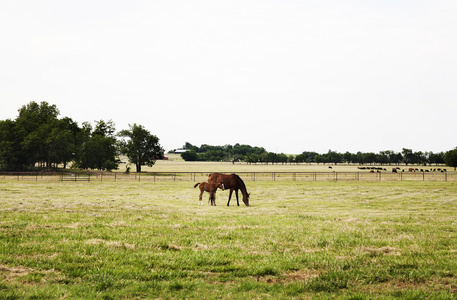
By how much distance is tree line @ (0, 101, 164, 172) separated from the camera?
265ft

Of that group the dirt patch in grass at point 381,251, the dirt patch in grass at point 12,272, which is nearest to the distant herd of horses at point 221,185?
the dirt patch in grass at point 381,251

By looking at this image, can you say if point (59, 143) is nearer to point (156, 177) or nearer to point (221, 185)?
point (156, 177)

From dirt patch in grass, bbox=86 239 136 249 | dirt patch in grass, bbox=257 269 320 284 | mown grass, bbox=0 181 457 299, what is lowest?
dirt patch in grass, bbox=257 269 320 284

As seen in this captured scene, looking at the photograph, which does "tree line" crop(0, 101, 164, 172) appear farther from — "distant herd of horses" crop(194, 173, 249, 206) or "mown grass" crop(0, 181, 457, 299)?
"mown grass" crop(0, 181, 457, 299)

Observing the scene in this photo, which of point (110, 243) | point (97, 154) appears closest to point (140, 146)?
point (97, 154)

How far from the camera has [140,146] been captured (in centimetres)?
10219

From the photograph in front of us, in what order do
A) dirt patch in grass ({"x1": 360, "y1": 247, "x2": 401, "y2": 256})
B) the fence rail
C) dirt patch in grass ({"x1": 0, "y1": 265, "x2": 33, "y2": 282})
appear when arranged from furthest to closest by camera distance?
1. the fence rail
2. dirt patch in grass ({"x1": 360, "y1": 247, "x2": 401, "y2": 256})
3. dirt patch in grass ({"x1": 0, "y1": 265, "x2": 33, "y2": 282})

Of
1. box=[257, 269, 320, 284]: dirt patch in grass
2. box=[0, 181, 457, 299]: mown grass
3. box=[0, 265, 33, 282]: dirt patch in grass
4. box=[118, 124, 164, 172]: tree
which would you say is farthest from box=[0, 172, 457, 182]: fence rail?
box=[257, 269, 320, 284]: dirt patch in grass

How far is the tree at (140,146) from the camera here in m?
102

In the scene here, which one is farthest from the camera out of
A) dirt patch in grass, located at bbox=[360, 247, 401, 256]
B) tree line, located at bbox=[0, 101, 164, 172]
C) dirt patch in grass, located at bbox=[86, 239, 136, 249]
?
tree line, located at bbox=[0, 101, 164, 172]

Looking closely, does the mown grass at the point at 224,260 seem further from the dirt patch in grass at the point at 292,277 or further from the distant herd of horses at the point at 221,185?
the distant herd of horses at the point at 221,185

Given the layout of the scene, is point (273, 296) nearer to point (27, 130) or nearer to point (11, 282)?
point (11, 282)

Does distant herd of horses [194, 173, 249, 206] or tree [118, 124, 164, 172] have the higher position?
tree [118, 124, 164, 172]

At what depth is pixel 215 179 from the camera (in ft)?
85.7
